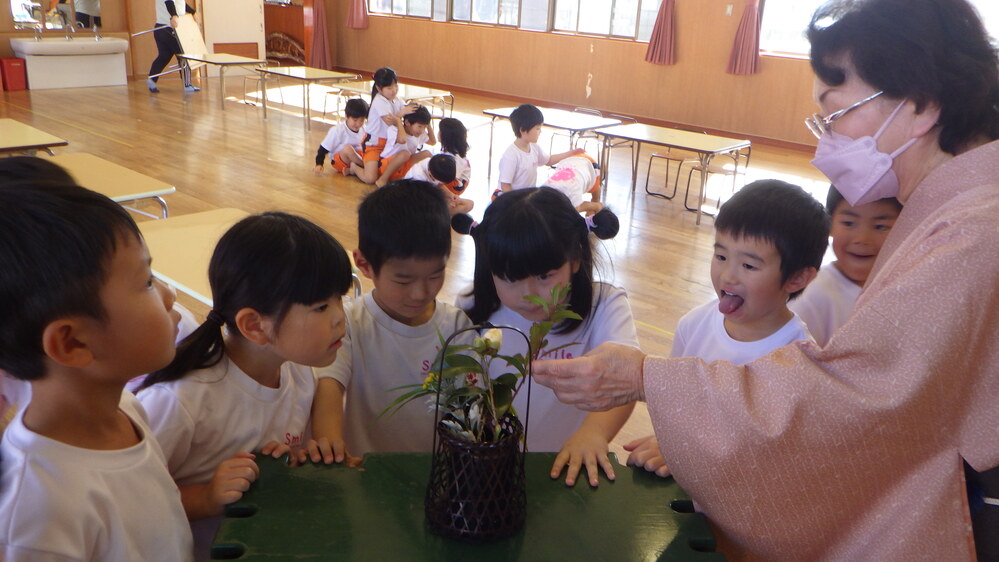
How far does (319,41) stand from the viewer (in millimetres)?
13758

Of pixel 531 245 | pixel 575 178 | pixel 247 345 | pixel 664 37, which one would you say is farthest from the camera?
pixel 664 37

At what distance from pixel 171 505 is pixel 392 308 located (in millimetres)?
663

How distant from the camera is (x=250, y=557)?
1021 millimetres

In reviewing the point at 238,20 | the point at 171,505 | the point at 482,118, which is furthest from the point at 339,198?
the point at 238,20

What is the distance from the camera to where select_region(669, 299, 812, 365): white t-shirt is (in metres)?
1.72

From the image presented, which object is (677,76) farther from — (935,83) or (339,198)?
(935,83)

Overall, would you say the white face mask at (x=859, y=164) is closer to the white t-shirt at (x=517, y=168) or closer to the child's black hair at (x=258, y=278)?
the child's black hair at (x=258, y=278)

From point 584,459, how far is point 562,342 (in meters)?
0.52

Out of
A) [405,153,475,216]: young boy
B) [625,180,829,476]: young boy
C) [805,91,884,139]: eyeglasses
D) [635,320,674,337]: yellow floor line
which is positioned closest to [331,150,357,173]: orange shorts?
[405,153,475,216]: young boy

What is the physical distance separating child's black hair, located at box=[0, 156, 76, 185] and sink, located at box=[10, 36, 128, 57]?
10.7 m

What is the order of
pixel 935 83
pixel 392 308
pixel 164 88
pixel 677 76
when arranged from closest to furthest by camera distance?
pixel 935 83
pixel 392 308
pixel 677 76
pixel 164 88

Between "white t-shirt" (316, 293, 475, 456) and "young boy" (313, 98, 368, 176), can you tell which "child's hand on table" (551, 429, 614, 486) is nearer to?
"white t-shirt" (316, 293, 475, 456)

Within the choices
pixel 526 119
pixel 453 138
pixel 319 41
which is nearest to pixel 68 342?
pixel 526 119

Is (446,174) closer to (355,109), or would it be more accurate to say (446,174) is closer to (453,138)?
(453,138)
